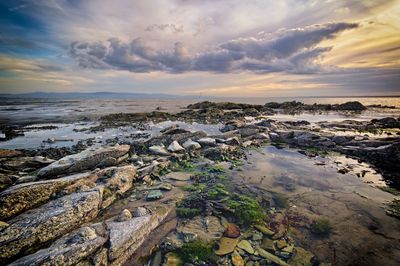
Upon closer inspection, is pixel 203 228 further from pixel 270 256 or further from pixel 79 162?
pixel 79 162

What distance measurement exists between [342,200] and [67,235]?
811 cm

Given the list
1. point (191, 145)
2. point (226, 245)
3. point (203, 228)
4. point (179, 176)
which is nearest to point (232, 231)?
point (226, 245)

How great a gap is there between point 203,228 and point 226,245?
0.84 m

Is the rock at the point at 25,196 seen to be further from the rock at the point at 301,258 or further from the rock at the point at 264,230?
the rock at the point at 301,258

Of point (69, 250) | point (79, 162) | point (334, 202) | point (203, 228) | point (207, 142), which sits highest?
point (207, 142)

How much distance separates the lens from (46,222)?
4762 millimetres

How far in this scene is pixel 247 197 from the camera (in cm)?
699

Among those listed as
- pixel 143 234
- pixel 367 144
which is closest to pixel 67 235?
pixel 143 234

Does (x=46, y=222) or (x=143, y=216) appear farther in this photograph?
(x=143, y=216)

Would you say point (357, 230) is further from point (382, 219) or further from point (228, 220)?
point (228, 220)

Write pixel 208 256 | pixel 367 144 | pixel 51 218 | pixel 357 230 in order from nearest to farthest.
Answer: pixel 208 256 < pixel 51 218 < pixel 357 230 < pixel 367 144

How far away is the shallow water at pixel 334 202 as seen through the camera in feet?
14.9

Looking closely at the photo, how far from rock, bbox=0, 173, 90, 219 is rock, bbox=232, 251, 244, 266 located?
559cm

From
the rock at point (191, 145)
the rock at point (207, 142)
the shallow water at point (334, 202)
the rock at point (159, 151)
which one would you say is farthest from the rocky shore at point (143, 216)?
the rock at point (207, 142)
